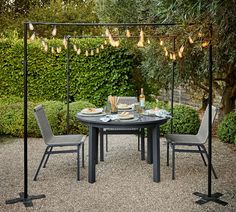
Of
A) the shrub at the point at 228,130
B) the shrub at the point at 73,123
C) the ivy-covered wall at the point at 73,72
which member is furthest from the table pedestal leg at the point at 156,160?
the ivy-covered wall at the point at 73,72

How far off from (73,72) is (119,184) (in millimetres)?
4904

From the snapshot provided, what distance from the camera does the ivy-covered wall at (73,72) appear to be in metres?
9.21

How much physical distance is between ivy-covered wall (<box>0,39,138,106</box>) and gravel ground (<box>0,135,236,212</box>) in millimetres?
2845

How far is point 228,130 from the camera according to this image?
741 centimetres

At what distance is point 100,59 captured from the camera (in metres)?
9.32

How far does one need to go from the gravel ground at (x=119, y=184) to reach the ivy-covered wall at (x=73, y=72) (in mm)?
2845

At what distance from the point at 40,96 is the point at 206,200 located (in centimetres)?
600

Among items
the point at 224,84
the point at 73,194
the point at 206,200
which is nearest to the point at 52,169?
the point at 73,194

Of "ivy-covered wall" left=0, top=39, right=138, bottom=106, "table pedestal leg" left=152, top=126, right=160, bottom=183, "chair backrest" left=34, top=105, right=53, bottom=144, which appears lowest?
Answer: "table pedestal leg" left=152, top=126, right=160, bottom=183

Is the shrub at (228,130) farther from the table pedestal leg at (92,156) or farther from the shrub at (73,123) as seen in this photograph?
the table pedestal leg at (92,156)

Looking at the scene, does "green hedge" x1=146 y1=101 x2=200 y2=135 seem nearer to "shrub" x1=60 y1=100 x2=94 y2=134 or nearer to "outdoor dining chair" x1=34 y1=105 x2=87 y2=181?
"shrub" x1=60 y1=100 x2=94 y2=134

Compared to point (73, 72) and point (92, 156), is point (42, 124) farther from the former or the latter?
point (73, 72)

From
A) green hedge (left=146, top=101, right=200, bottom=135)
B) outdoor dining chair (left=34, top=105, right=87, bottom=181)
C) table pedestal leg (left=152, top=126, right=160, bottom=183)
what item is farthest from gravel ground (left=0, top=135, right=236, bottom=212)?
green hedge (left=146, top=101, right=200, bottom=135)

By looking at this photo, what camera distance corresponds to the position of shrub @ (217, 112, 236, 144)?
24.0 ft
